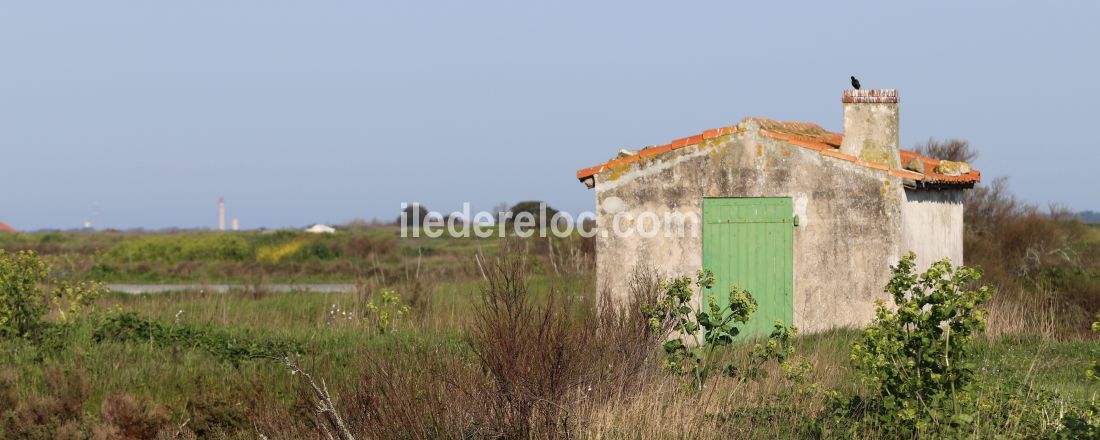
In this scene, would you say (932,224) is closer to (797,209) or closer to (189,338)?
(797,209)

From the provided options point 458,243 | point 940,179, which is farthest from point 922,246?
point 458,243

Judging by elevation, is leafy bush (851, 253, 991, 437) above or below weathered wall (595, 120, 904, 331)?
below

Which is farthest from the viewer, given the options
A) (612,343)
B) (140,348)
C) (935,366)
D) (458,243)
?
(458,243)

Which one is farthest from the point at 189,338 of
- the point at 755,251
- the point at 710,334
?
the point at 710,334

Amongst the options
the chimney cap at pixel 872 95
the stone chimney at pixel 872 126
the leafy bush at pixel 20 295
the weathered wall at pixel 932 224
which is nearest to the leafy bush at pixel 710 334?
the weathered wall at pixel 932 224

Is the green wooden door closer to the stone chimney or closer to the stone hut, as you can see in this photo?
the stone hut

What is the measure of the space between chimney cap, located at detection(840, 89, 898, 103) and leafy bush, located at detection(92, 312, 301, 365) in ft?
26.0

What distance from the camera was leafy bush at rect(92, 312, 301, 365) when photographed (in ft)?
43.5

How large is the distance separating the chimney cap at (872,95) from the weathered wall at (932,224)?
1.29 meters

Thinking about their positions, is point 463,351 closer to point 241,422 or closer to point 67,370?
point 241,422

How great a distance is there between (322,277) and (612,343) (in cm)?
2835

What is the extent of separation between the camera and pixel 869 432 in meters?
8.47

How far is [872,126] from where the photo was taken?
15727mm

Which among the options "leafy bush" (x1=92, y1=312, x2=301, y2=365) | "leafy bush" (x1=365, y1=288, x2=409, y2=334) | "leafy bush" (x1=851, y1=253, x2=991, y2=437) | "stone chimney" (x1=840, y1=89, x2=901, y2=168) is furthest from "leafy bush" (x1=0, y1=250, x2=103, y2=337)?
"stone chimney" (x1=840, y1=89, x2=901, y2=168)
